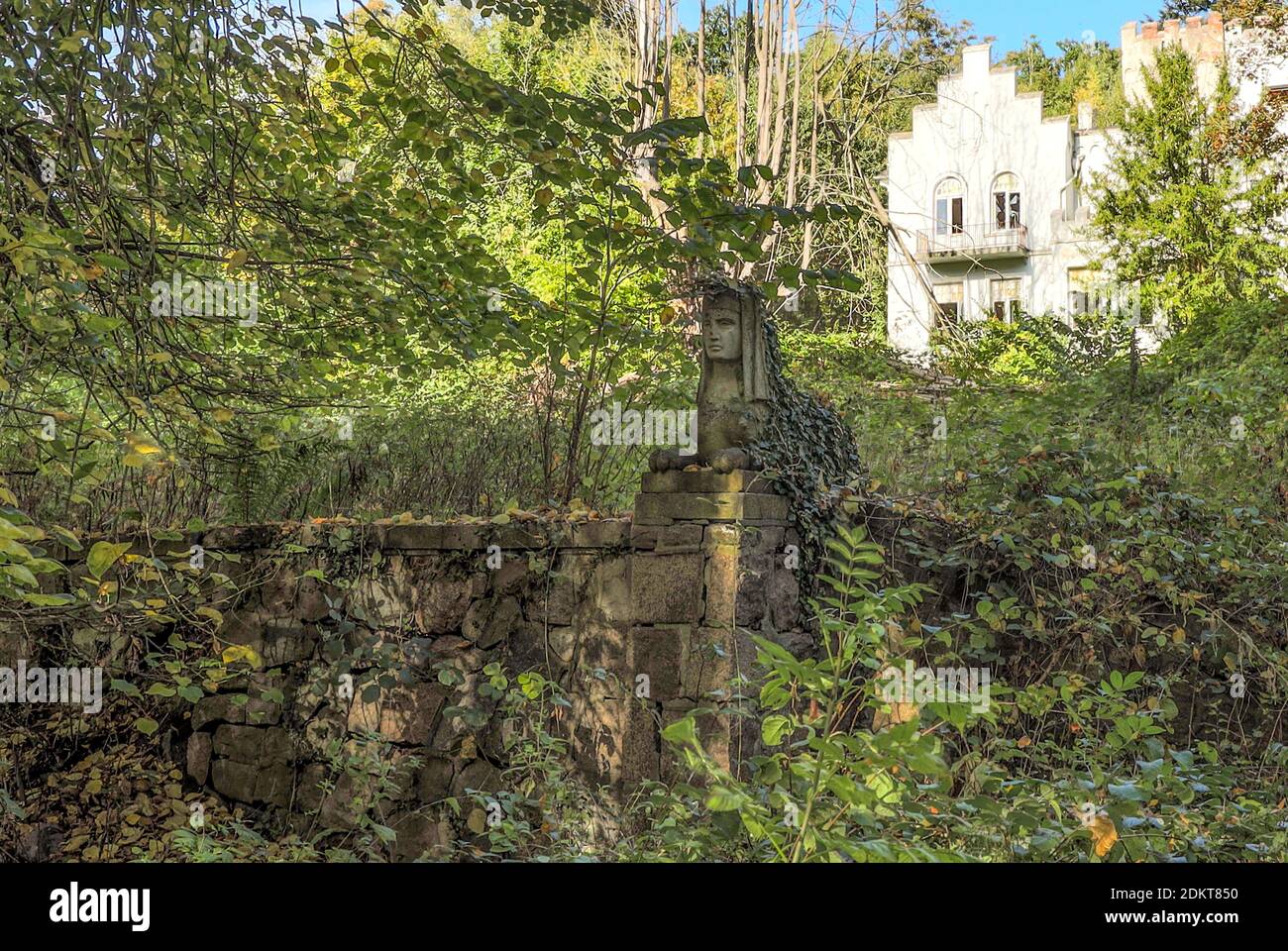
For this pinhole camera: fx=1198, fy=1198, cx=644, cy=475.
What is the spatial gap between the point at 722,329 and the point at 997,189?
69.0 ft

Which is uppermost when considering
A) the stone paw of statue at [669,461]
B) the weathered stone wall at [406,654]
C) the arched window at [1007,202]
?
the arched window at [1007,202]

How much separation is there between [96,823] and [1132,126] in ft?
63.7

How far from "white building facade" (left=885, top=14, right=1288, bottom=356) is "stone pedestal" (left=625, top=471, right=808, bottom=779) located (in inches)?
714

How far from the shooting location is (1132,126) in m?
20.3

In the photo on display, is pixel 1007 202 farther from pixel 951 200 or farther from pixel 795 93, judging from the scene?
pixel 795 93

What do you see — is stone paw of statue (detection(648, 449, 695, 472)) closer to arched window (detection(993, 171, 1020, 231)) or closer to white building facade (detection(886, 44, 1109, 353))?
white building facade (detection(886, 44, 1109, 353))

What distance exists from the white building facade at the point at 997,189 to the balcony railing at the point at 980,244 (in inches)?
0.9

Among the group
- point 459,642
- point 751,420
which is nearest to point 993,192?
point 751,420

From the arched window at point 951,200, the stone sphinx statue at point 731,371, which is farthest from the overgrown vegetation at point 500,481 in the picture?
the arched window at point 951,200

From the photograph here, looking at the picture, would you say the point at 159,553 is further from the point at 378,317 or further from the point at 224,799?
the point at 378,317

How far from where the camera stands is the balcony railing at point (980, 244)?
24.3m

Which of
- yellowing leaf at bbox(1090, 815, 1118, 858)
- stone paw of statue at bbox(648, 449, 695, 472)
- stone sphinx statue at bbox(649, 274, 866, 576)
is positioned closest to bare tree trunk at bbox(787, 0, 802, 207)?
stone sphinx statue at bbox(649, 274, 866, 576)

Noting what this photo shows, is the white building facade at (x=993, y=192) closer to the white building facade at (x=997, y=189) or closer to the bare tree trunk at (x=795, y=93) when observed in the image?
the white building facade at (x=997, y=189)

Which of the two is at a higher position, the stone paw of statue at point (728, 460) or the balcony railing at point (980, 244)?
the balcony railing at point (980, 244)
